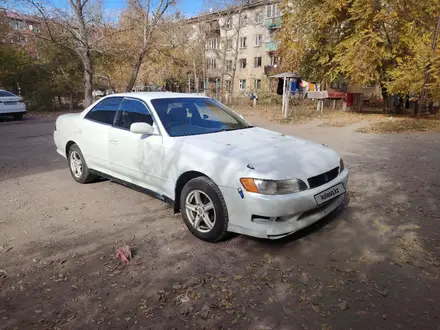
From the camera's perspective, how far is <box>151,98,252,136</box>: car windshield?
4.00 meters

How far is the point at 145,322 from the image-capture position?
2301mm

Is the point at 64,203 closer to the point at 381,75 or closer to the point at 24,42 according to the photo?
the point at 381,75

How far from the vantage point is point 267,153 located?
136 inches

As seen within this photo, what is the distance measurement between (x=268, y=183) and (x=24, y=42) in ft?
71.3

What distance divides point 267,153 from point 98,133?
2626mm

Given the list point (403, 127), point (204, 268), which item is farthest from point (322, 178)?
point (403, 127)

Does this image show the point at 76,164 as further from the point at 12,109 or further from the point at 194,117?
the point at 12,109

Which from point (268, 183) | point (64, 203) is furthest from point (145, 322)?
point (64, 203)

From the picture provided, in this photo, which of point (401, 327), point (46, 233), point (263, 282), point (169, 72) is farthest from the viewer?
point (169, 72)

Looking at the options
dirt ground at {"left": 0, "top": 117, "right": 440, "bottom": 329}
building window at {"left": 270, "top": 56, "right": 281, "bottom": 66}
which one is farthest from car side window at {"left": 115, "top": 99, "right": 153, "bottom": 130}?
building window at {"left": 270, "top": 56, "right": 281, "bottom": 66}

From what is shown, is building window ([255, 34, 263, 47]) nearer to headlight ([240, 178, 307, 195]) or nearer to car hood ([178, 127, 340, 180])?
car hood ([178, 127, 340, 180])

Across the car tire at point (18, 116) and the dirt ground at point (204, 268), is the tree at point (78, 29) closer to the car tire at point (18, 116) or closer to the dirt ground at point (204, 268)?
the car tire at point (18, 116)

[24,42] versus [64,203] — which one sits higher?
[24,42]

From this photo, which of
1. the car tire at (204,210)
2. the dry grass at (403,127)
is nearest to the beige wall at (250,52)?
the dry grass at (403,127)
